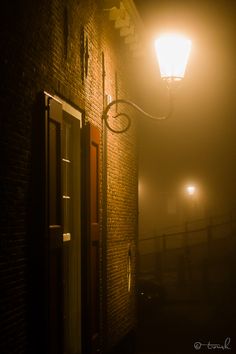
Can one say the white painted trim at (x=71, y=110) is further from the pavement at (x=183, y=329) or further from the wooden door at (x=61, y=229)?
the pavement at (x=183, y=329)

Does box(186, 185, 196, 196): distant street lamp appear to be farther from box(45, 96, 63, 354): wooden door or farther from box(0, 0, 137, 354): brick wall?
box(45, 96, 63, 354): wooden door

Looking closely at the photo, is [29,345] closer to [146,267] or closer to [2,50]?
[2,50]

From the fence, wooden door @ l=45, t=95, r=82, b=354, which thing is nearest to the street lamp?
wooden door @ l=45, t=95, r=82, b=354

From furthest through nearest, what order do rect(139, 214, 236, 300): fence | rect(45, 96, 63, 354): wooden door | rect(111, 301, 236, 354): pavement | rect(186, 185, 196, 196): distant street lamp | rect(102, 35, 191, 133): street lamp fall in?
rect(186, 185, 196, 196): distant street lamp, rect(139, 214, 236, 300): fence, rect(111, 301, 236, 354): pavement, rect(102, 35, 191, 133): street lamp, rect(45, 96, 63, 354): wooden door

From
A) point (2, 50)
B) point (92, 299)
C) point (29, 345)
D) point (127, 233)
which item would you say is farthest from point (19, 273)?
point (127, 233)

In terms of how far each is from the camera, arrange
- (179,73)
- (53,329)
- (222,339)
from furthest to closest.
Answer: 1. (222,339)
2. (179,73)
3. (53,329)

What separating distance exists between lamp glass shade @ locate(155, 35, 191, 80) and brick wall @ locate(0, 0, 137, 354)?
1.08m

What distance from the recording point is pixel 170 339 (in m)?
13.3

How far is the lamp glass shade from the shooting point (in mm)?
6707

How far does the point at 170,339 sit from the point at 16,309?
890 centimetres

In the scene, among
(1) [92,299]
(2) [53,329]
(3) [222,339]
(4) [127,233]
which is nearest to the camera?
(2) [53,329]

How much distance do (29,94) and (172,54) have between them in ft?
6.63

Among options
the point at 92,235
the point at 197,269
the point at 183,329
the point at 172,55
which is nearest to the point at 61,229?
the point at 92,235

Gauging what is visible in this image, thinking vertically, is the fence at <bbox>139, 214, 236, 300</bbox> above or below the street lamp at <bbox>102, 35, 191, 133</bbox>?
below
